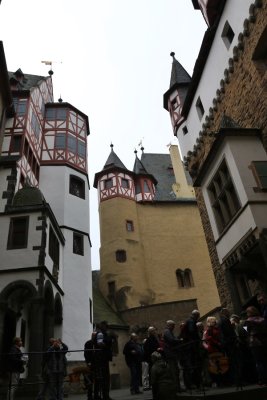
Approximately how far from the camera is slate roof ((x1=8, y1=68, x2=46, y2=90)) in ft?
92.0

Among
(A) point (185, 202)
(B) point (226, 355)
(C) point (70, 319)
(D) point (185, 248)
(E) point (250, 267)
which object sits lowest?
(B) point (226, 355)

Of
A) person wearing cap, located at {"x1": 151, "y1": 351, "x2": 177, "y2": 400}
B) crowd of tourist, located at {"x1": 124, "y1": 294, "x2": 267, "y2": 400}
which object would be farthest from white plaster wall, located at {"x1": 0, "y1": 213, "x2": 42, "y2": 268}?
person wearing cap, located at {"x1": 151, "y1": 351, "x2": 177, "y2": 400}

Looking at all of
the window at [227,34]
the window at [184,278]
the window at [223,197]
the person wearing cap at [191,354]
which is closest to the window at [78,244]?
the window at [223,197]

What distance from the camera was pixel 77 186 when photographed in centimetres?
2556

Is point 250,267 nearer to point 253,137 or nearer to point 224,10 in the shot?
point 253,137

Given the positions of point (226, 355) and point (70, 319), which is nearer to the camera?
point (226, 355)

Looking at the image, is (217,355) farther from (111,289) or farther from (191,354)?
(111,289)

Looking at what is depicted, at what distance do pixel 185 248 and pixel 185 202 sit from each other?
512cm

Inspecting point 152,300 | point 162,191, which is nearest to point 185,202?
point 162,191

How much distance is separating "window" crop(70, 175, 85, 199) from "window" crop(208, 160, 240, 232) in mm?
12715

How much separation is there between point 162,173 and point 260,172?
30635 mm

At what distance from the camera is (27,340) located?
17125 mm

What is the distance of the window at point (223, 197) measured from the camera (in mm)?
12344

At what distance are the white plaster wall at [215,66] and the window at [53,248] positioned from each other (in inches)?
321
